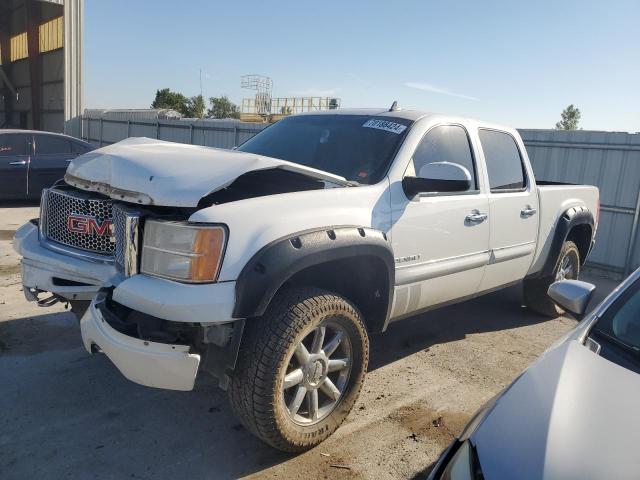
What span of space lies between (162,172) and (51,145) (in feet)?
28.4

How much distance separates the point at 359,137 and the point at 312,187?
2.77 ft

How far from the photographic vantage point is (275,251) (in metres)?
2.60

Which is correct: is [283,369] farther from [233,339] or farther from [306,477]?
[306,477]

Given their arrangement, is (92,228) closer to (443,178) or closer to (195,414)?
(195,414)

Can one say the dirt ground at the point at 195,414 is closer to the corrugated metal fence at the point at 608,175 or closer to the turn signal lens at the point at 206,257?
the turn signal lens at the point at 206,257

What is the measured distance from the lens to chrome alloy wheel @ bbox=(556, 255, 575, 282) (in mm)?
5590

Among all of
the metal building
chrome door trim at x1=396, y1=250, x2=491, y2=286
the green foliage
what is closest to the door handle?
chrome door trim at x1=396, y1=250, x2=491, y2=286

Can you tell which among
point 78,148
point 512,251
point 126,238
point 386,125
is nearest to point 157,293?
point 126,238

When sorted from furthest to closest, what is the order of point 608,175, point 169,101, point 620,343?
point 169,101
point 608,175
point 620,343

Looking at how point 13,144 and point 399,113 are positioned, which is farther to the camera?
point 13,144

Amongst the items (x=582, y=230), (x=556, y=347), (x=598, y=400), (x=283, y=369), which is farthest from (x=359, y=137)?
(x=582, y=230)

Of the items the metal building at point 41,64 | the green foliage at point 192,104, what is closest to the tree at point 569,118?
the green foliage at point 192,104

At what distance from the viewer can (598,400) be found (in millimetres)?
1821

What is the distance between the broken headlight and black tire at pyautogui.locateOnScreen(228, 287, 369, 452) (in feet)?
1.33
